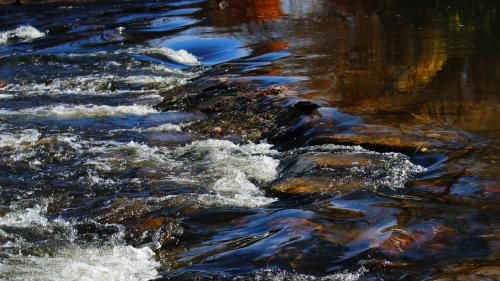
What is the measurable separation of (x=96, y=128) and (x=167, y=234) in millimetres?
3691

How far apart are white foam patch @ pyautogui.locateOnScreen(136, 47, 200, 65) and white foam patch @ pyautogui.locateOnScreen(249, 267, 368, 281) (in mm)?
8846

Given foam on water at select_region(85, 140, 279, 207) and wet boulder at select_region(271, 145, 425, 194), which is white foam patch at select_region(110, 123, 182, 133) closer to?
foam on water at select_region(85, 140, 279, 207)

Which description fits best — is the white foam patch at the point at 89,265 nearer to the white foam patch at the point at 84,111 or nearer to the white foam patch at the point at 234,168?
the white foam patch at the point at 234,168

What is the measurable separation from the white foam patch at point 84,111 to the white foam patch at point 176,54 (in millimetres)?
3353

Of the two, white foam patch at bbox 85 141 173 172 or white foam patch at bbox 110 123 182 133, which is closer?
white foam patch at bbox 85 141 173 172

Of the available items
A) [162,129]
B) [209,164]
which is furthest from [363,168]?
[162,129]

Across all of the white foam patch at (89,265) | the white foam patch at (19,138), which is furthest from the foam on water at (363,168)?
the white foam patch at (19,138)

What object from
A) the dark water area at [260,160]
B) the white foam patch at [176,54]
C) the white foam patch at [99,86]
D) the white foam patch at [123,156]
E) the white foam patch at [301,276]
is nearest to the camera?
the white foam patch at [301,276]

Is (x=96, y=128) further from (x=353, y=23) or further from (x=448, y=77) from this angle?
(x=353, y=23)

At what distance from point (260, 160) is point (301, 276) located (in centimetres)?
272

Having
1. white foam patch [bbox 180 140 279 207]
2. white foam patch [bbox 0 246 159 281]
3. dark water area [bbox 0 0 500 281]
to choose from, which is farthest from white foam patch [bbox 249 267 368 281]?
white foam patch [bbox 180 140 279 207]

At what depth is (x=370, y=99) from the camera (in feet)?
26.3

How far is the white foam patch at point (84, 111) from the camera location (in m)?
9.15

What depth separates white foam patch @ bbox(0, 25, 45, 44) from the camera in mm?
17312
